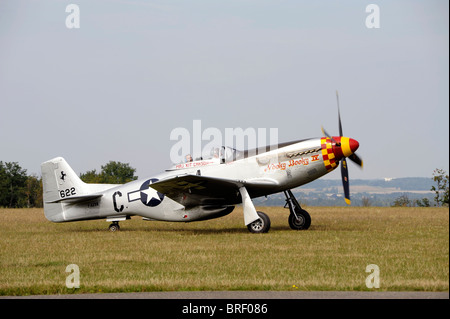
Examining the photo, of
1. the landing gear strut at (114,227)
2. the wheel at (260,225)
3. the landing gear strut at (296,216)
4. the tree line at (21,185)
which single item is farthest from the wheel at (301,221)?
the tree line at (21,185)

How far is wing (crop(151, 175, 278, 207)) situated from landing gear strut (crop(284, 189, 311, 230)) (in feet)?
3.02

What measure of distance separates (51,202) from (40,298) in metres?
11.4

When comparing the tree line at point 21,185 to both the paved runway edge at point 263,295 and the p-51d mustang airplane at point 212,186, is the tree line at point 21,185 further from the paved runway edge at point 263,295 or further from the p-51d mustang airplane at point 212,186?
the paved runway edge at point 263,295

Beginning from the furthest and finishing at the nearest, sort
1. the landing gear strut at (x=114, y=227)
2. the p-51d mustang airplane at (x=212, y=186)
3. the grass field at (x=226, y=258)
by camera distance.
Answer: the landing gear strut at (x=114, y=227)
the p-51d mustang airplane at (x=212, y=186)
the grass field at (x=226, y=258)

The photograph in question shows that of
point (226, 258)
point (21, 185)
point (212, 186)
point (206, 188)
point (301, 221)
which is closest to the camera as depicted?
point (226, 258)

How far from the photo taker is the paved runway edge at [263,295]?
7.32m

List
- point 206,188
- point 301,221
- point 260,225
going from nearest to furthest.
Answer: point 260,225
point 206,188
point 301,221

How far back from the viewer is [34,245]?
14.2m

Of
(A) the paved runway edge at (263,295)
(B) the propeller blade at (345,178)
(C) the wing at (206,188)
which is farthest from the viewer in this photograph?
(B) the propeller blade at (345,178)

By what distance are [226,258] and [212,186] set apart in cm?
531

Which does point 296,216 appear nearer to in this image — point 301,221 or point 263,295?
point 301,221

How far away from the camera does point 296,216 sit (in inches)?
683

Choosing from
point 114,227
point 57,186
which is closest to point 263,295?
point 114,227

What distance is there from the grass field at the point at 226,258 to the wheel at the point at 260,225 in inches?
10.5
